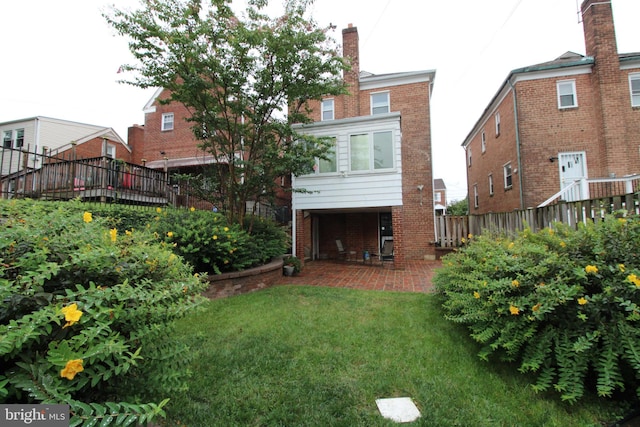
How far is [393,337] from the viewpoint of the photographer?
134 inches

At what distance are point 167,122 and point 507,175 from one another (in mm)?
18738

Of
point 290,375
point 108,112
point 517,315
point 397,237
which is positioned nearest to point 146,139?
point 108,112

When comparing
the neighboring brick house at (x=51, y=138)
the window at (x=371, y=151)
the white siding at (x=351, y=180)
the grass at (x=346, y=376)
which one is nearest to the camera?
the grass at (x=346, y=376)

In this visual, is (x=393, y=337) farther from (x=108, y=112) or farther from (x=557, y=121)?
(x=108, y=112)

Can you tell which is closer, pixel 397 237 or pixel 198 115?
pixel 198 115

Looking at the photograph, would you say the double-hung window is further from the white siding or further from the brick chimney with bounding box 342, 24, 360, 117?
the brick chimney with bounding box 342, 24, 360, 117

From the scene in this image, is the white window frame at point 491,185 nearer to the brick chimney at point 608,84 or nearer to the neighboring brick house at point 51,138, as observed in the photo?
the brick chimney at point 608,84

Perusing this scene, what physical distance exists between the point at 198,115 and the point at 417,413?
293 inches

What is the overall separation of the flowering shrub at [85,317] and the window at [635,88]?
17.7 m

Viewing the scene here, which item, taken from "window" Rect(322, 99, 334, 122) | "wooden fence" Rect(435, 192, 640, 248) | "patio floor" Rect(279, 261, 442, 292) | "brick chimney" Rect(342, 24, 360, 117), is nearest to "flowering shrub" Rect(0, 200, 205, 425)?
"wooden fence" Rect(435, 192, 640, 248)

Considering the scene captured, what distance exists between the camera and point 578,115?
11766 millimetres

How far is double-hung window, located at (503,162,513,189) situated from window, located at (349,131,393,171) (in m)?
7.87

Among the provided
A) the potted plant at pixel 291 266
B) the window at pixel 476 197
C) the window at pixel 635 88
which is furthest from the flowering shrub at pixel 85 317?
the window at pixel 476 197

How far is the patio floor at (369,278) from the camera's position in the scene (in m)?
6.46
